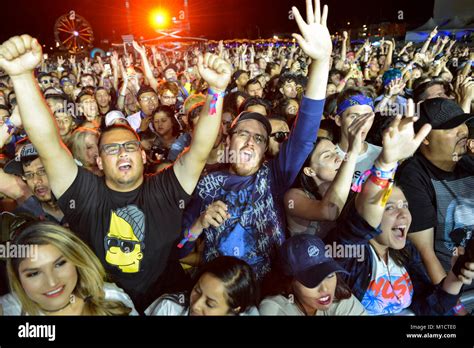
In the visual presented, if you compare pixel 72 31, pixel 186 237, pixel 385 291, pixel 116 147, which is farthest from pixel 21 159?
pixel 72 31

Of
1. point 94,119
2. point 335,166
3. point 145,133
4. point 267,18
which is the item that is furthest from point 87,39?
point 267,18

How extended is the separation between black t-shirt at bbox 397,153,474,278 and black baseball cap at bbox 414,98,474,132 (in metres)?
0.32

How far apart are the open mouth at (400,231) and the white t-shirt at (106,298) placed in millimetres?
1565

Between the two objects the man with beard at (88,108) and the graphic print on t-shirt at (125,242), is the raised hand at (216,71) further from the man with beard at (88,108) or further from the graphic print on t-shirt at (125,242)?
the man with beard at (88,108)

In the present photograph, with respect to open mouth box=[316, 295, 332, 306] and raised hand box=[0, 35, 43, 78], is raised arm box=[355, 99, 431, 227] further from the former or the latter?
raised hand box=[0, 35, 43, 78]

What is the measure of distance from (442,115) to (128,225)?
84.8 inches

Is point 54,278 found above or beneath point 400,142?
beneath

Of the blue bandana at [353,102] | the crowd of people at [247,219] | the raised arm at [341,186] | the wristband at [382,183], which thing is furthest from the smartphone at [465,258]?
the blue bandana at [353,102]

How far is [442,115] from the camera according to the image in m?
2.45

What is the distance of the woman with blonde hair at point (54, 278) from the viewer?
188cm

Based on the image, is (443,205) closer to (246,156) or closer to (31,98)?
(246,156)

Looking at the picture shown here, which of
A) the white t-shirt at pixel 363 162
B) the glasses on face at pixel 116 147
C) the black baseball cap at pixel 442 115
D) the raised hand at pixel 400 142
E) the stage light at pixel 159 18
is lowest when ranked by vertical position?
the white t-shirt at pixel 363 162

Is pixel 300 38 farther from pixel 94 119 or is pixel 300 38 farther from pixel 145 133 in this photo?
pixel 94 119
